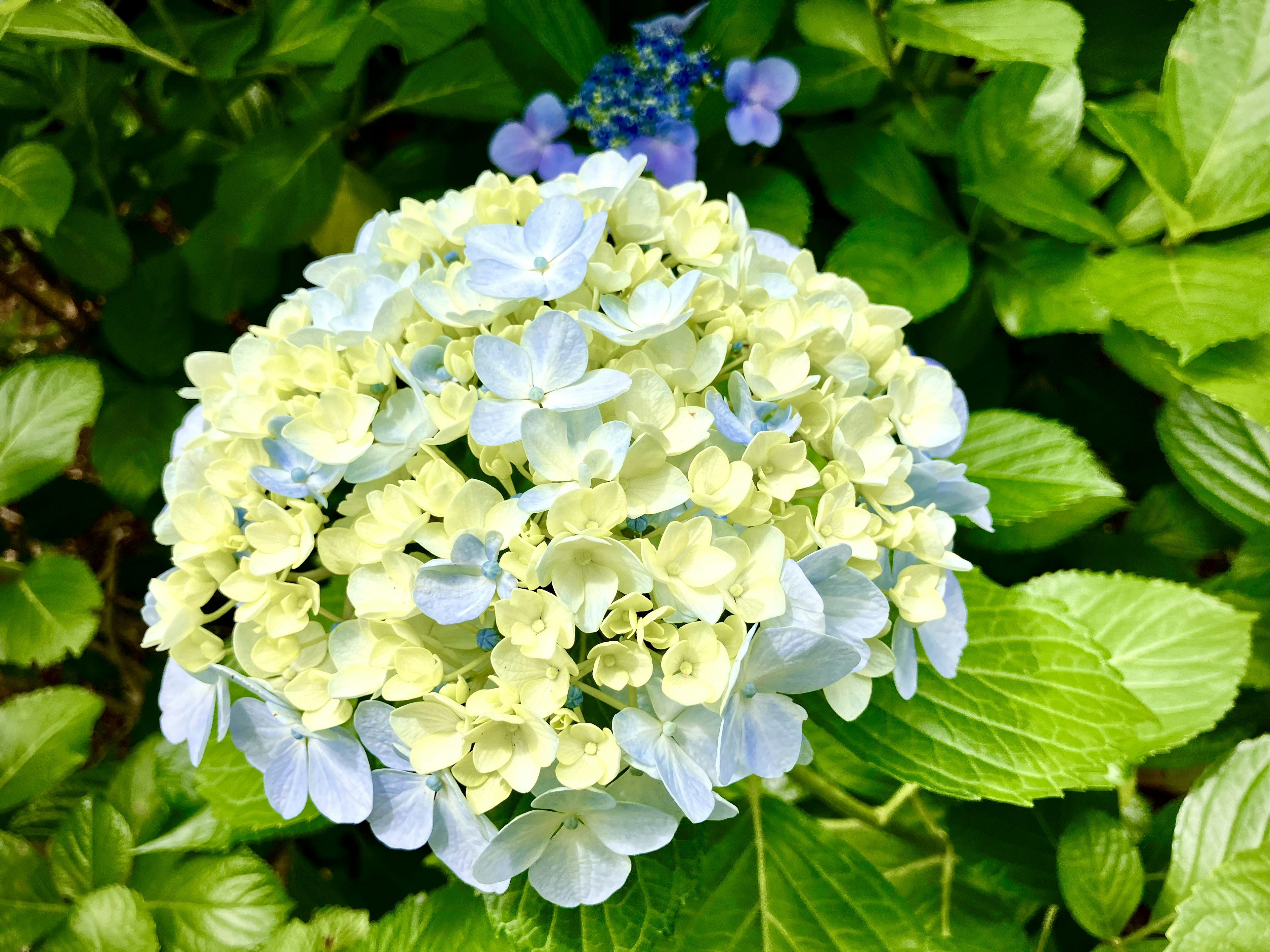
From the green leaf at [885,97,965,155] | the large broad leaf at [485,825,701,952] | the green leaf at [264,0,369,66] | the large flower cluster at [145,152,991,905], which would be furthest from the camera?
the green leaf at [885,97,965,155]

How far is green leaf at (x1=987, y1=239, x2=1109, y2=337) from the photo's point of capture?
909 millimetres

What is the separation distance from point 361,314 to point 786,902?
56 centimetres

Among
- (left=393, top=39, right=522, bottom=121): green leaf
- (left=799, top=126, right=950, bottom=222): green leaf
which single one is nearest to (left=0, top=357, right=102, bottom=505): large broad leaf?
(left=393, top=39, right=522, bottom=121): green leaf

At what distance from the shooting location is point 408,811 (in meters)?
0.52

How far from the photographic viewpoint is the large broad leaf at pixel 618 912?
58cm

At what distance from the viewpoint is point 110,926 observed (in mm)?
731

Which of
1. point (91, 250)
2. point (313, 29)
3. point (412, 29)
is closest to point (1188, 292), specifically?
point (412, 29)

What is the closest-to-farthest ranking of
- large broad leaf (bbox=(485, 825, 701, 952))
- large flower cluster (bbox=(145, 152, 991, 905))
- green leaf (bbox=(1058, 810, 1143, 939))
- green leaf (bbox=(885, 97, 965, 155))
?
large flower cluster (bbox=(145, 152, 991, 905)), large broad leaf (bbox=(485, 825, 701, 952)), green leaf (bbox=(1058, 810, 1143, 939)), green leaf (bbox=(885, 97, 965, 155))

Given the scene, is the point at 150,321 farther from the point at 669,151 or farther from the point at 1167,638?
the point at 1167,638

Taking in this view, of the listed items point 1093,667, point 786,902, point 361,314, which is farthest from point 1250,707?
point 361,314

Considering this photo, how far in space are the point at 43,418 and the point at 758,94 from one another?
82cm

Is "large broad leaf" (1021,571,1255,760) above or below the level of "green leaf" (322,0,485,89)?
below

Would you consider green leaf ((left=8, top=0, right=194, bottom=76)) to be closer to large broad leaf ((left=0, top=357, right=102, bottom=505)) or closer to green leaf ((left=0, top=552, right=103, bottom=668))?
large broad leaf ((left=0, top=357, right=102, bottom=505))

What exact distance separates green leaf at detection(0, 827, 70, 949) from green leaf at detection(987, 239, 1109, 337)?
1.09m
